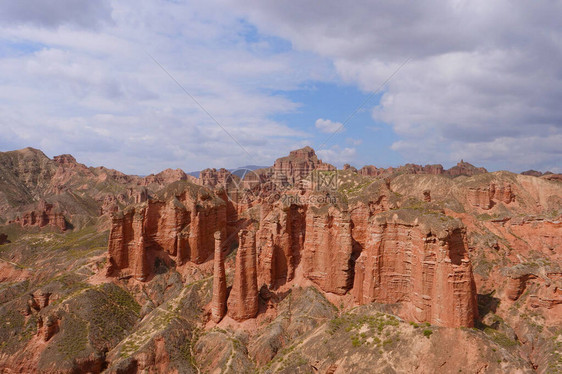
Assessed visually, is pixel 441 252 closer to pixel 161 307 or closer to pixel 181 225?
pixel 161 307

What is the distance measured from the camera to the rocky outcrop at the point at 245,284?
4441cm

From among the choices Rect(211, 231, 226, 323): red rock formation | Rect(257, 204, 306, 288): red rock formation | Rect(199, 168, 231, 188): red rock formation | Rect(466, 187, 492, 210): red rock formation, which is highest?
Rect(199, 168, 231, 188): red rock formation

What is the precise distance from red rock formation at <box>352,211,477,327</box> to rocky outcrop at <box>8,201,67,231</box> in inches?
5386

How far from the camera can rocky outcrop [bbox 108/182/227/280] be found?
2290 inches

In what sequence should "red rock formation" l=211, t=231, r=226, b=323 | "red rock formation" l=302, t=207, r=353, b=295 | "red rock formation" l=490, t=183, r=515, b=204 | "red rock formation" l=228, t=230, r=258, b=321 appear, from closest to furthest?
"red rock formation" l=228, t=230, r=258, b=321 → "red rock formation" l=302, t=207, r=353, b=295 → "red rock formation" l=211, t=231, r=226, b=323 → "red rock formation" l=490, t=183, r=515, b=204


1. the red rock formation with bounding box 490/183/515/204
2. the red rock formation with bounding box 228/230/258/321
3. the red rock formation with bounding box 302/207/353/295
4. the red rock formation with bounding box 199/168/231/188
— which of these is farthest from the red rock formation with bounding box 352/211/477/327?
the red rock formation with bounding box 199/168/231/188

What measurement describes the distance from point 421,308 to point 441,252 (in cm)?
717

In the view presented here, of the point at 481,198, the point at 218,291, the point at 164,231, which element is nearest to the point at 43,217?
the point at 164,231

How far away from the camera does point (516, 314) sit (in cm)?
4206

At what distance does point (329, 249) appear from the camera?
151ft

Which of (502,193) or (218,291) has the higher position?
(502,193)

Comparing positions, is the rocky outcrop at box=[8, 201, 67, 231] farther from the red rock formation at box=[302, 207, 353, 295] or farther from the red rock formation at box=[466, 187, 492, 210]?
the red rock formation at box=[466, 187, 492, 210]

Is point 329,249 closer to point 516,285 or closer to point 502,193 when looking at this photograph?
point 516,285

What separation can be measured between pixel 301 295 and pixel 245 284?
315 inches
